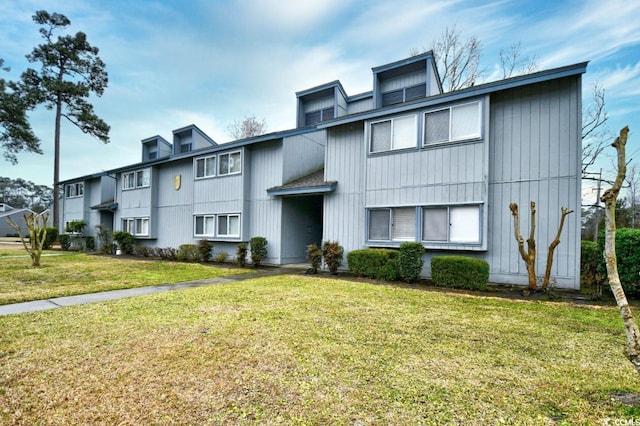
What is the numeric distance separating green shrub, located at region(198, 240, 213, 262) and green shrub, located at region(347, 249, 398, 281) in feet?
26.3

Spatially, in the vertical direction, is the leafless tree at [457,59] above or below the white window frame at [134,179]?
above

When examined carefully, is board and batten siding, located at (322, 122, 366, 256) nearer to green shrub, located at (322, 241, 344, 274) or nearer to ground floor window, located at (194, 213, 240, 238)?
green shrub, located at (322, 241, 344, 274)

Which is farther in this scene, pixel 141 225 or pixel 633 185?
pixel 633 185

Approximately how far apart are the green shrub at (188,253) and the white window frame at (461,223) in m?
11.3

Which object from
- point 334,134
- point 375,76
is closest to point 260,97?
point 375,76

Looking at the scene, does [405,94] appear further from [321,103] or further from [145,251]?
[145,251]

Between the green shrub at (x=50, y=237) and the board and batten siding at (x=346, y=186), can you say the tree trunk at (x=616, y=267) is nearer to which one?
the board and batten siding at (x=346, y=186)

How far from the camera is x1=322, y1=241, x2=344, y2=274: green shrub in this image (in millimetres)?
11039

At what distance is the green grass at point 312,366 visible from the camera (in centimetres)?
255

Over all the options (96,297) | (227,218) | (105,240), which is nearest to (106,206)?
(105,240)

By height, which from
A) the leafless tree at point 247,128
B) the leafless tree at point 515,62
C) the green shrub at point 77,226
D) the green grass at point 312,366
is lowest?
the green grass at point 312,366

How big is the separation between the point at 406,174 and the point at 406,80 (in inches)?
247

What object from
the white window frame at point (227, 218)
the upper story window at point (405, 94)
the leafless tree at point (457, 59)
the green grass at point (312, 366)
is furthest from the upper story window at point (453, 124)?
the leafless tree at point (457, 59)

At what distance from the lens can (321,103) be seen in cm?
1695
